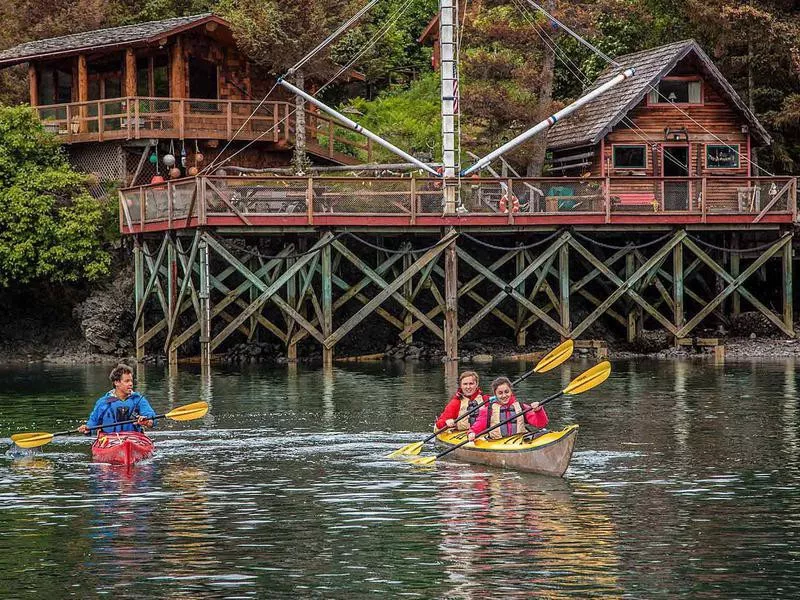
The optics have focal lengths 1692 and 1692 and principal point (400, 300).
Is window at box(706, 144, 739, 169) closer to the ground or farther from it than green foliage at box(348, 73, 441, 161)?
closer to the ground

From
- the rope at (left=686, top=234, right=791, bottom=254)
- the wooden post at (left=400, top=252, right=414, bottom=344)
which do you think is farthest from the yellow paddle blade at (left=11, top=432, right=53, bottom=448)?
the rope at (left=686, top=234, right=791, bottom=254)

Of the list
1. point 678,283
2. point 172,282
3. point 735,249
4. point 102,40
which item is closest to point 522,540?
point 172,282

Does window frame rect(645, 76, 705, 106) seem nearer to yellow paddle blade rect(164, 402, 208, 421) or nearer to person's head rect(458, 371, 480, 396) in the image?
person's head rect(458, 371, 480, 396)

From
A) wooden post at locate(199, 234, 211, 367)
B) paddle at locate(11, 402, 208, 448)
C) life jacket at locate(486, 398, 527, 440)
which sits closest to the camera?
life jacket at locate(486, 398, 527, 440)

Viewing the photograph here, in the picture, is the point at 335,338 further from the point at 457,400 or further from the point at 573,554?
the point at 573,554

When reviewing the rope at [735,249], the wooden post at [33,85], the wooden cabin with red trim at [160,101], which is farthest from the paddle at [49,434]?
the wooden post at [33,85]

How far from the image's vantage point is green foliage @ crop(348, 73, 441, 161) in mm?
50594

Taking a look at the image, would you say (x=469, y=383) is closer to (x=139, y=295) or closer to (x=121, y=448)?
(x=121, y=448)

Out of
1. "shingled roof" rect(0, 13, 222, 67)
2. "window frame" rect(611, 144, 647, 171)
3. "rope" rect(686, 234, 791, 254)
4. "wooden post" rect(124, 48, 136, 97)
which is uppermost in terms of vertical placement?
"shingled roof" rect(0, 13, 222, 67)

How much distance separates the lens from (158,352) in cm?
4559

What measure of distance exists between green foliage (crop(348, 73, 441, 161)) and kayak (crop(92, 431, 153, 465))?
2420 cm

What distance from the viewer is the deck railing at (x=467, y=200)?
38.7 metres

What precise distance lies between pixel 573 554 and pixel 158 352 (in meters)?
29.9

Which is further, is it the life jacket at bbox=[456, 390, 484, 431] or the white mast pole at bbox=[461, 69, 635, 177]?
the white mast pole at bbox=[461, 69, 635, 177]
